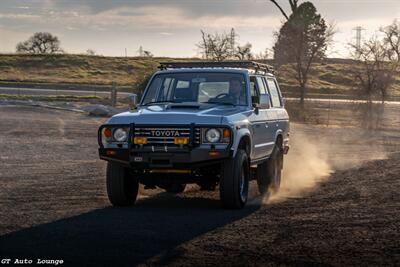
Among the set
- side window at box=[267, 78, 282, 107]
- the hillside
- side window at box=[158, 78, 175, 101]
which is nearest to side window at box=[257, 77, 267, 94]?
side window at box=[267, 78, 282, 107]

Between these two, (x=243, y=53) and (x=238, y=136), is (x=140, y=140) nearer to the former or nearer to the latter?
(x=238, y=136)

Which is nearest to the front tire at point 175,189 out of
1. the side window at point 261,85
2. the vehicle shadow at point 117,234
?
the vehicle shadow at point 117,234

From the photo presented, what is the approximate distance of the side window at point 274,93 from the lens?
13.4m

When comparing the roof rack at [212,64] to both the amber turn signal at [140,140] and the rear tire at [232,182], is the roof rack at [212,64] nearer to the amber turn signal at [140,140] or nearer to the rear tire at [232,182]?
the rear tire at [232,182]

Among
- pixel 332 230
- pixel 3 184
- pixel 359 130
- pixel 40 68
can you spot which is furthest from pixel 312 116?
pixel 40 68

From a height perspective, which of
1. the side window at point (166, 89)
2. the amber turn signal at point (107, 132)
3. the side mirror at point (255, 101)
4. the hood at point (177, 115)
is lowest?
the amber turn signal at point (107, 132)

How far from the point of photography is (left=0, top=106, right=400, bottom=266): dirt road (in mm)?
7109

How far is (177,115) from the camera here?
1008 centimetres

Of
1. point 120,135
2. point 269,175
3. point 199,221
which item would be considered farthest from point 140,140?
point 269,175

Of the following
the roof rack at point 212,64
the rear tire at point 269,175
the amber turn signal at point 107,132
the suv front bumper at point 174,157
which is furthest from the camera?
the rear tire at point 269,175

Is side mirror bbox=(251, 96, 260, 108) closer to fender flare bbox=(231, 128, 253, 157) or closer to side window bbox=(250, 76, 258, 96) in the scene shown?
side window bbox=(250, 76, 258, 96)

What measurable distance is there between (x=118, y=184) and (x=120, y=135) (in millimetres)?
719

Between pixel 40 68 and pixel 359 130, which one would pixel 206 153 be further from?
pixel 40 68

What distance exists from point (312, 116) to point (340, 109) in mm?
8543
